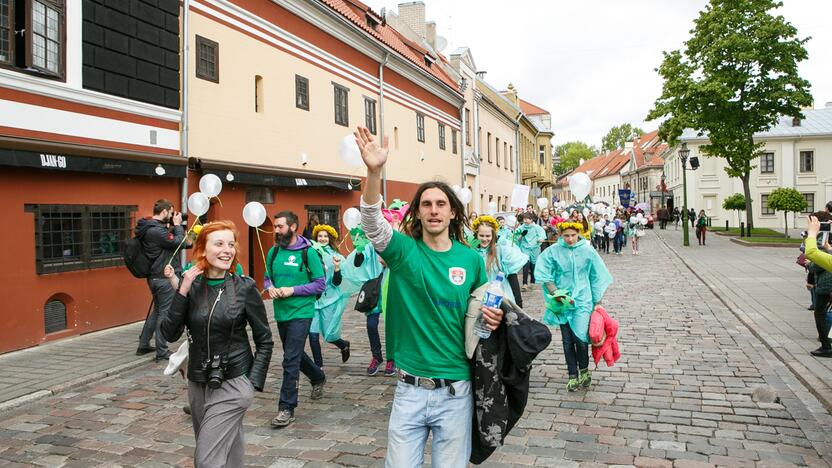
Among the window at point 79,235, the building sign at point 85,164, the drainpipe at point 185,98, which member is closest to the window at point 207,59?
the drainpipe at point 185,98

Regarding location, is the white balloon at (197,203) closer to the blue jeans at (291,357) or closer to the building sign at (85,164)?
the building sign at (85,164)

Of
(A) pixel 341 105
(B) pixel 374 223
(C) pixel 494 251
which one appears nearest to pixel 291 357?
(C) pixel 494 251

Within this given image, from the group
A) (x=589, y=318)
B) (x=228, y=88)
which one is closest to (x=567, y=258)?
(x=589, y=318)

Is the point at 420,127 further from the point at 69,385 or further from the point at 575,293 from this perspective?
the point at 69,385

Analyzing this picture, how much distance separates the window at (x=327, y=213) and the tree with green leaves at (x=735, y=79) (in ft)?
62.3

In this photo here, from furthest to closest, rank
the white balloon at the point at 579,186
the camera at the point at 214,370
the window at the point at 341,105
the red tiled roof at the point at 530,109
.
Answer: the red tiled roof at the point at 530,109 < the window at the point at 341,105 < the white balloon at the point at 579,186 < the camera at the point at 214,370

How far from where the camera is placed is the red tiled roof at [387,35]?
19.9m

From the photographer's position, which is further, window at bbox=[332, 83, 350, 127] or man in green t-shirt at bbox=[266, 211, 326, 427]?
window at bbox=[332, 83, 350, 127]

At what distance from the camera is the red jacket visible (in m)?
6.09

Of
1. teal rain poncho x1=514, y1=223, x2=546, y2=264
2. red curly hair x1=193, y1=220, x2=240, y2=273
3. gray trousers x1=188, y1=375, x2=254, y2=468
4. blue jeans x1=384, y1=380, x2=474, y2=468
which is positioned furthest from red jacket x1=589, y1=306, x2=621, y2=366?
teal rain poncho x1=514, y1=223, x2=546, y2=264

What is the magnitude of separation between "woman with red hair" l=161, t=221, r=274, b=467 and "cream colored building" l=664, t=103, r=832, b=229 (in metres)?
52.8

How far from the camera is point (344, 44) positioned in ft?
61.3

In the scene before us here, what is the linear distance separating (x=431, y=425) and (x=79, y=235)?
28.9ft

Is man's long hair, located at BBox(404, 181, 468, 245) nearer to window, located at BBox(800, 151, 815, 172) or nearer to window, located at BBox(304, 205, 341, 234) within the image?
window, located at BBox(304, 205, 341, 234)
